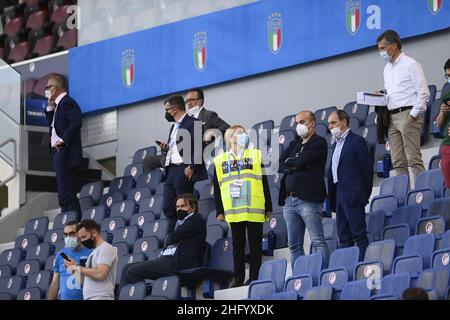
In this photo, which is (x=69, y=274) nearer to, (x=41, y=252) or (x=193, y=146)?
(x=193, y=146)

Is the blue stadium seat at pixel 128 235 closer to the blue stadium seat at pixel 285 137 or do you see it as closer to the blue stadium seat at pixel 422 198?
the blue stadium seat at pixel 285 137

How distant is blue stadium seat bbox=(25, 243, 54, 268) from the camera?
1421 cm

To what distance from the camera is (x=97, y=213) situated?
14.7m

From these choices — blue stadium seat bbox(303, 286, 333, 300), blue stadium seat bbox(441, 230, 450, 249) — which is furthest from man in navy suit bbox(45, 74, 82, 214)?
blue stadium seat bbox(441, 230, 450, 249)

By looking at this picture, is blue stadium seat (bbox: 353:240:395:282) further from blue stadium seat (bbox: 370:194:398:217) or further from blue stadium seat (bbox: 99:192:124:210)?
blue stadium seat (bbox: 99:192:124:210)

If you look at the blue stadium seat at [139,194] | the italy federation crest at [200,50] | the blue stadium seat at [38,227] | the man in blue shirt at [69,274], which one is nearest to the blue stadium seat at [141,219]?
the blue stadium seat at [139,194]

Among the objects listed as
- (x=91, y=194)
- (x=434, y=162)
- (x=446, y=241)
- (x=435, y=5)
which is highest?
(x=435, y=5)

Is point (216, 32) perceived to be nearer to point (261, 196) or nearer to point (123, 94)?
point (123, 94)

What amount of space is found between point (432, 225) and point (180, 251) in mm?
2292

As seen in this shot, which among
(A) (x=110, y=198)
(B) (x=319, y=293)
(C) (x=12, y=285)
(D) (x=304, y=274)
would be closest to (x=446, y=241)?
(B) (x=319, y=293)

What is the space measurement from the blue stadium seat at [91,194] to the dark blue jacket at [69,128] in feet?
2.03

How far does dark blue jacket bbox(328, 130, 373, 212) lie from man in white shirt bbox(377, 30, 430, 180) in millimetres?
878
